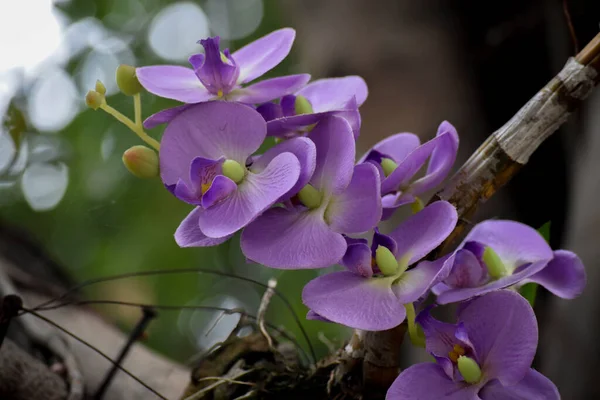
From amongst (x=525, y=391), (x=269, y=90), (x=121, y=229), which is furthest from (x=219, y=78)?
(x=121, y=229)

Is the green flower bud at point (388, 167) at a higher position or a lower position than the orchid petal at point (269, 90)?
lower

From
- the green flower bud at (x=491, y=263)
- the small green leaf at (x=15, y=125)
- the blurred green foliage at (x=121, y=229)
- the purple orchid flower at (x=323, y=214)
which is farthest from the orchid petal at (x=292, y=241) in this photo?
the blurred green foliage at (x=121, y=229)

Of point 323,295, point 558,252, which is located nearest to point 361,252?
point 323,295

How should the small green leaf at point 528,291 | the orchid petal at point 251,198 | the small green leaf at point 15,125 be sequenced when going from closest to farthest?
the orchid petal at point 251,198
the small green leaf at point 528,291
the small green leaf at point 15,125

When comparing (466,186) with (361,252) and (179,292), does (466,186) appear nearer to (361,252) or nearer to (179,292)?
(361,252)

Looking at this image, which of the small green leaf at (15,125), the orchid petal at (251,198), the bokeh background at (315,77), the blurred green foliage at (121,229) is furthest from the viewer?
the blurred green foliage at (121,229)

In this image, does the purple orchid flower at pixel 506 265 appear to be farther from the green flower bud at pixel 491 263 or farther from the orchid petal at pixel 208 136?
the orchid petal at pixel 208 136

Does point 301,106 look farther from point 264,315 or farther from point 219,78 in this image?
point 264,315
